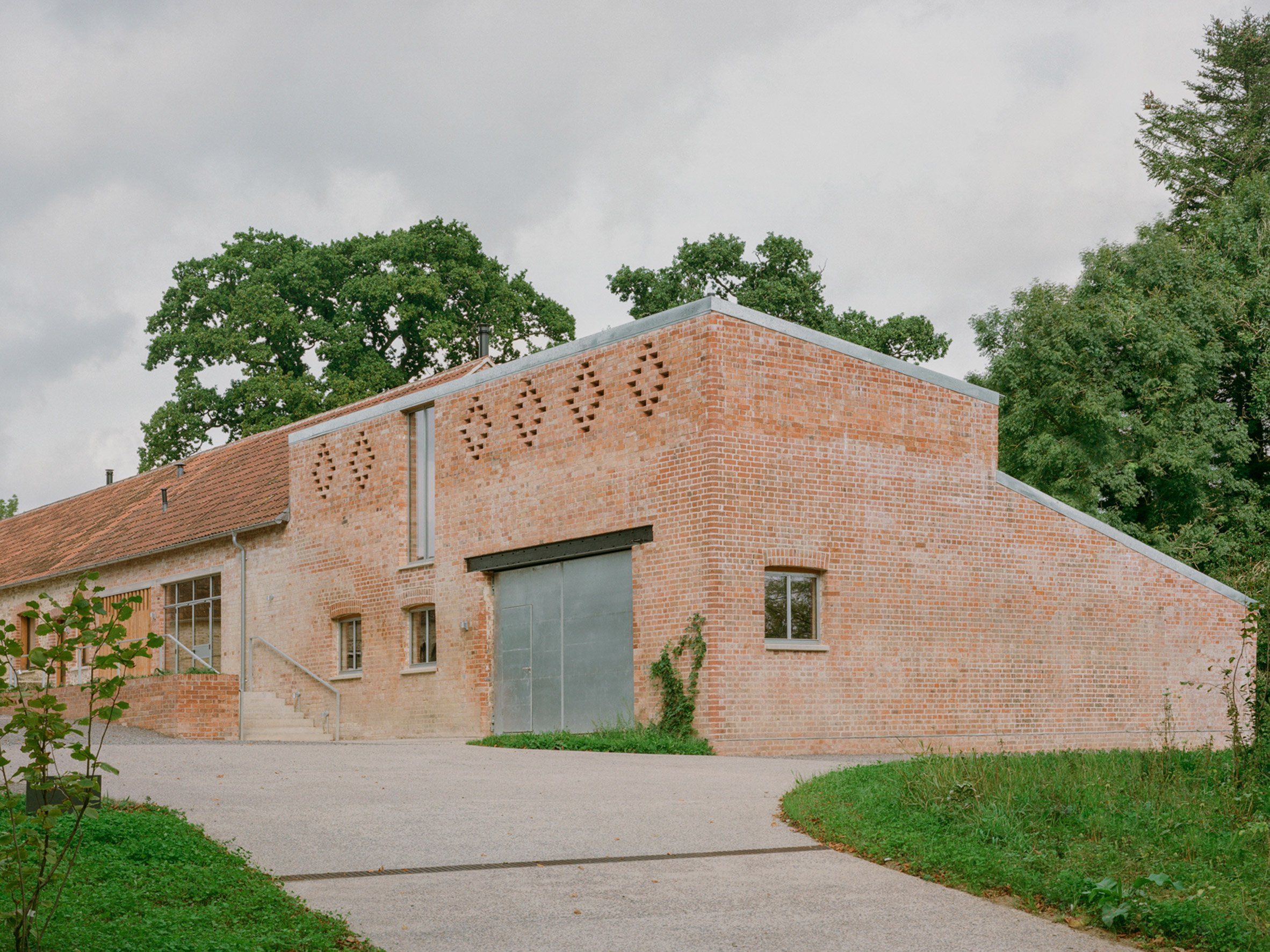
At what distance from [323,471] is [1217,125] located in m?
32.7

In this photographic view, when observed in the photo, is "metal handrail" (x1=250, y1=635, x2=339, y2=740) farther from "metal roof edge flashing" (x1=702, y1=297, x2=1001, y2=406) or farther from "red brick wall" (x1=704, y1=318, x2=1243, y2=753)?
"metal roof edge flashing" (x1=702, y1=297, x2=1001, y2=406)

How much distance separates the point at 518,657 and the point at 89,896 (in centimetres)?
1438

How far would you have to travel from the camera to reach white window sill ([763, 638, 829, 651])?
716 inches

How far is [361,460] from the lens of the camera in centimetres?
2470

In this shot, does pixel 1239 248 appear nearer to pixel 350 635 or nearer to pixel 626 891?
pixel 350 635

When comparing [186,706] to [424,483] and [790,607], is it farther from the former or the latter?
[790,607]

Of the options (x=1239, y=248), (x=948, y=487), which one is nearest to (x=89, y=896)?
(x=948, y=487)

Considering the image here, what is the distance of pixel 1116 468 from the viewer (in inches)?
1135

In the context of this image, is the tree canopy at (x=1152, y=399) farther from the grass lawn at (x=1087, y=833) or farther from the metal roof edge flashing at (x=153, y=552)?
the grass lawn at (x=1087, y=833)

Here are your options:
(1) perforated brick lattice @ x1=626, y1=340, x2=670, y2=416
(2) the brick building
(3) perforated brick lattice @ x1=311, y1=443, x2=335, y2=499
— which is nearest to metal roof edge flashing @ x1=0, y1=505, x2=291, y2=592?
(2) the brick building

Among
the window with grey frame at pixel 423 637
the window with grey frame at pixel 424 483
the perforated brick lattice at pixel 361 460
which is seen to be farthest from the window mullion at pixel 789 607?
the perforated brick lattice at pixel 361 460

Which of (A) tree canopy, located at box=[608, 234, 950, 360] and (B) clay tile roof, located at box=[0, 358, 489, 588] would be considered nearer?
(B) clay tile roof, located at box=[0, 358, 489, 588]

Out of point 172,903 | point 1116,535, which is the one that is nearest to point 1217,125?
point 1116,535

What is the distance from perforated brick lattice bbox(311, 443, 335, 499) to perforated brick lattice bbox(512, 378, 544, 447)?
586 cm
